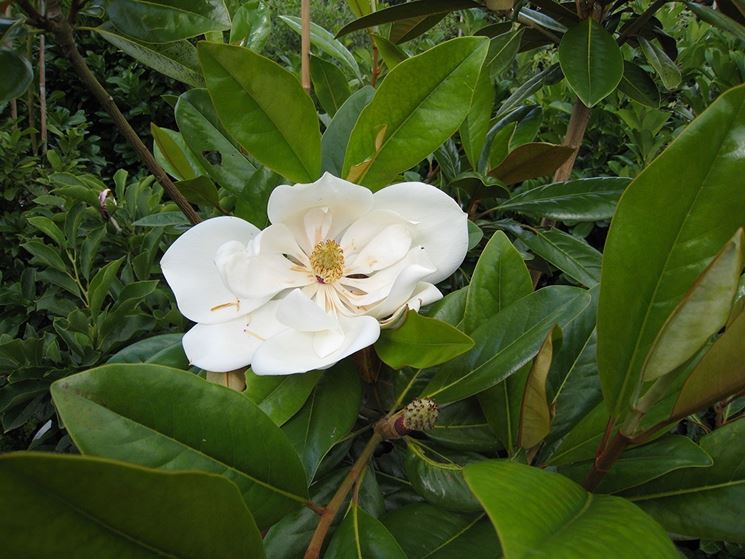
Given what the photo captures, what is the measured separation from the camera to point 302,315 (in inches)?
18.2

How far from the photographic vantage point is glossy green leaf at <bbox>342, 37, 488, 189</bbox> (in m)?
0.53

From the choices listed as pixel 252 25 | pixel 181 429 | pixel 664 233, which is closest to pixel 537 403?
pixel 664 233

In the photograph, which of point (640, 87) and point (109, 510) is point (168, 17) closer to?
point (109, 510)

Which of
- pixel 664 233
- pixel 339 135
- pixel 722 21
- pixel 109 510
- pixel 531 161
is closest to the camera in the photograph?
pixel 109 510

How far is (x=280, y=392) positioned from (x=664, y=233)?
317 millimetres

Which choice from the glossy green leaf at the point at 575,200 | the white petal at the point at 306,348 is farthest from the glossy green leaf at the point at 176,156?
the glossy green leaf at the point at 575,200

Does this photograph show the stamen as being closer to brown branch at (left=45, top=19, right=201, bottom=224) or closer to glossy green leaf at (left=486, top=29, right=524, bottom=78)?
brown branch at (left=45, top=19, right=201, bottom=224)

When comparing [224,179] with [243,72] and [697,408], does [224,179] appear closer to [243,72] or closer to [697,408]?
[243,72]

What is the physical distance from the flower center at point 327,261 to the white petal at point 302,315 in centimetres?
9

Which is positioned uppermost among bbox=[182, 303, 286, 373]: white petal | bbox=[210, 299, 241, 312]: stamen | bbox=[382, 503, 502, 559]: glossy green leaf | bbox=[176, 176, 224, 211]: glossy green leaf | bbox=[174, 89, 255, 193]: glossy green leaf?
bbox=[174, 89, 255, 193]: glossy green leaf

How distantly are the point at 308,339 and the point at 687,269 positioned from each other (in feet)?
0.95

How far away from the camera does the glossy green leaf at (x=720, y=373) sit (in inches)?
13.6

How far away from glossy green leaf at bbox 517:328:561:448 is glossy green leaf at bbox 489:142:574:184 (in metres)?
0.35

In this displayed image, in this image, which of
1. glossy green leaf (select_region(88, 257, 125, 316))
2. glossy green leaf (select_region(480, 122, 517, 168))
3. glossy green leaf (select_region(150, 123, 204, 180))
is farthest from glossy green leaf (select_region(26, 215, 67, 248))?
glossy green leaf (select_region(480, 122, 517, 168))
